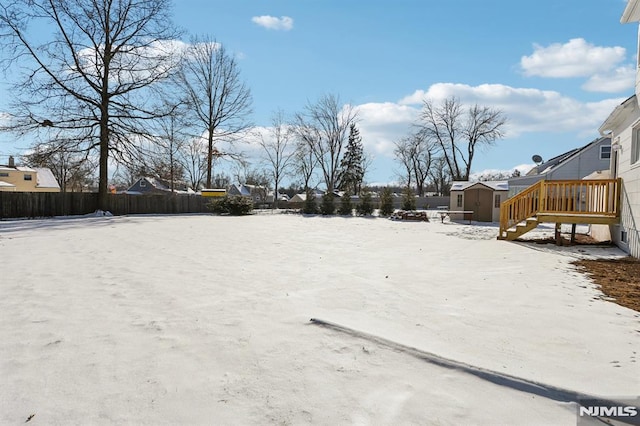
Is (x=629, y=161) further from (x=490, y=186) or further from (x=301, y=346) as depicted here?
(x=490, y=186)

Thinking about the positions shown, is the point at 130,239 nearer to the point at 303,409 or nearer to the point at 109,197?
the point at 303,409

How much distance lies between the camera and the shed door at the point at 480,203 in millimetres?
22141

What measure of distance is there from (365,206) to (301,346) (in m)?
24.1

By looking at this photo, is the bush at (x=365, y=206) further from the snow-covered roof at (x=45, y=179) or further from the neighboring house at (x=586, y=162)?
the snow-covered roof at (x=45, y=179)

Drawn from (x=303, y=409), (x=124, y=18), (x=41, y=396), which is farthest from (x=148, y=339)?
(x=124, y=18)

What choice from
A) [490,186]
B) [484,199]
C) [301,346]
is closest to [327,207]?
[484,199]

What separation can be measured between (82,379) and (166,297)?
1933 millimetres

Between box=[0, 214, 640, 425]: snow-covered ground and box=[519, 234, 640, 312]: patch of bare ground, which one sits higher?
box=[519, 234, 640, 312]: patch of bare ground

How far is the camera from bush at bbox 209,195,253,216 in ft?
80.2

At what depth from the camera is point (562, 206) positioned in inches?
411

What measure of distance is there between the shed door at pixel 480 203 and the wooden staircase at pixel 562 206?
10.5 meters

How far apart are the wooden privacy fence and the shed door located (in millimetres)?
18851

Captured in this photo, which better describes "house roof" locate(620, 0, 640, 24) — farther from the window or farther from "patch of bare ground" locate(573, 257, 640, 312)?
"patch of bare ground" locate(573, 257, 640, 312)

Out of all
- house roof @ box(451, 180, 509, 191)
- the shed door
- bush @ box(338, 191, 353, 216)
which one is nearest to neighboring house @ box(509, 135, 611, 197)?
house roof @ box(451, 180, 509, 191)
